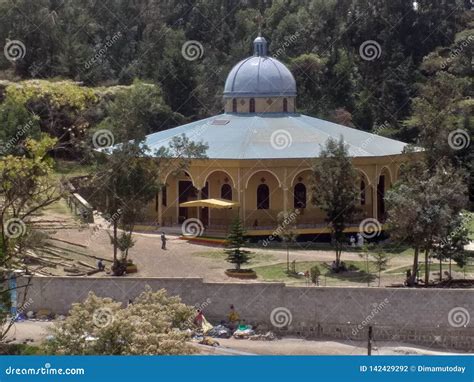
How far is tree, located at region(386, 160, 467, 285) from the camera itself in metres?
36.4

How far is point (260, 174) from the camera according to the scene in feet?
155

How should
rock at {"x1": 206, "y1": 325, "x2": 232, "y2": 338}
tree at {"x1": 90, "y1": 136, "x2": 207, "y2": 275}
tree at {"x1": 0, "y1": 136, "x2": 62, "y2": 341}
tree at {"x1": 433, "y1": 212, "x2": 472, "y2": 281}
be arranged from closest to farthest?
tree at {"x1": 0, "y1": 136, "x2": 62, "y2": 341}, rock at {"x1": 206, "y1": 325, "x2": 232, "y2": 338}, tree at {"x1": 433, "y1": 212, "x2": 472, "y2": 281}, tree at {"x1": 90, "y1": 136, "x2": 207, "y2": 275}

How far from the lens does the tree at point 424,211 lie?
1435 inches

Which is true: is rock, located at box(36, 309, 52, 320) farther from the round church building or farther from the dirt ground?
the round church building

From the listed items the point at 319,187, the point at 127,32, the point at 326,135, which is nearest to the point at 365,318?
the point at 319,187

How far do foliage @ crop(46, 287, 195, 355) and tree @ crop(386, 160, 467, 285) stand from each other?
12.0 metres

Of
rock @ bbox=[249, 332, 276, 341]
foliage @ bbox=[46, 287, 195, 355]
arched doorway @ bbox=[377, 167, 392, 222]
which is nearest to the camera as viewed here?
foliage @ bbox=[46, 287, 195, 355]

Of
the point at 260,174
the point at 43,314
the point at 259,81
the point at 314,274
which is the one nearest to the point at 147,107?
the point at 259,81

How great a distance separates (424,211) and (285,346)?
24.3 ft

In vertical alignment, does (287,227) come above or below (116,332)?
above

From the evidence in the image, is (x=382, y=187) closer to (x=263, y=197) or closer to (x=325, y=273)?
(x=263, y=197)

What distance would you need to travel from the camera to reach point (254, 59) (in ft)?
176

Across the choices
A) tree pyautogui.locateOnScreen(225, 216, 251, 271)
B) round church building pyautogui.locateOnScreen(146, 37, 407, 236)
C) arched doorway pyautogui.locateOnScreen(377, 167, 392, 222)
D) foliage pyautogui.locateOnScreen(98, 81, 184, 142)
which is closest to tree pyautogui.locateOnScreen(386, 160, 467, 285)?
tree pyautogui.locateOnScreen(225, 216, 251, 271)

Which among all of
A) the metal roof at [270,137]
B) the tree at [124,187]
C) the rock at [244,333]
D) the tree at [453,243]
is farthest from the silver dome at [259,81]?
the rock at [244,333]
